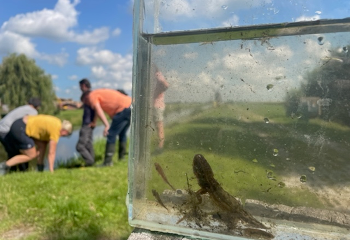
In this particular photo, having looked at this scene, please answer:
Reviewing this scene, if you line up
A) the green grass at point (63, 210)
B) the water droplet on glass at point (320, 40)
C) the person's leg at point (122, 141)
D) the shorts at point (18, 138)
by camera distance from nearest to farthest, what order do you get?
the water droplet on glass at point (320, 40) → the green grass at point (63, 210) → the shorts at point (18, 138) → the person's leg at point (122, 141)

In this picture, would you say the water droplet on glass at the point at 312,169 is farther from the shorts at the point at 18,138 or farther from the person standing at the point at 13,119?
the person standing at the point at 13,119

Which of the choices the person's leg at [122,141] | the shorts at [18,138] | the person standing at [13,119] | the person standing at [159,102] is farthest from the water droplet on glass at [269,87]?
the person standing at [13,119]

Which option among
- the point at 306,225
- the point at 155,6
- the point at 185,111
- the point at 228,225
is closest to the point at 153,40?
the point at 155,6

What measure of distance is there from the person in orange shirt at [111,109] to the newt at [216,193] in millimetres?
5628

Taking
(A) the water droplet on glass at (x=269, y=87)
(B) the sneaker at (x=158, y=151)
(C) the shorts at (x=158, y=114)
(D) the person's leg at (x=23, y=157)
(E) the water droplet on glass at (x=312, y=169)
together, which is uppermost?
(A) the water droplet on glass at (x=269, y=87)

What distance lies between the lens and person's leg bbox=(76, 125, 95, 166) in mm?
7617

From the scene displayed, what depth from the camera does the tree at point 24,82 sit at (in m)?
18.7

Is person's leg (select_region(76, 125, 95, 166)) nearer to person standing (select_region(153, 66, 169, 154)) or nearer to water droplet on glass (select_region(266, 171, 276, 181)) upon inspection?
person standing (select_region(153, 66, 169, 154))

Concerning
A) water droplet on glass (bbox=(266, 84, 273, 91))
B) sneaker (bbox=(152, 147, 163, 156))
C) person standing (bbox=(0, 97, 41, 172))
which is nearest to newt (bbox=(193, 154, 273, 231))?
sneaker (bbox=(152, 147, 163, 156))

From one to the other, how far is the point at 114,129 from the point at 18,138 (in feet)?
6.28

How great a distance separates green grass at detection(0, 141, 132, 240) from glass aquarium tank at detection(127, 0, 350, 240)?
1306 mm

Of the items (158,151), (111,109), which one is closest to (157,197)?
(158,151)

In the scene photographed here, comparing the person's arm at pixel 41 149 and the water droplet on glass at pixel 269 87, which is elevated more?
the water droplet on glass at pixel 269 87

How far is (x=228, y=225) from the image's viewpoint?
1.88 m
